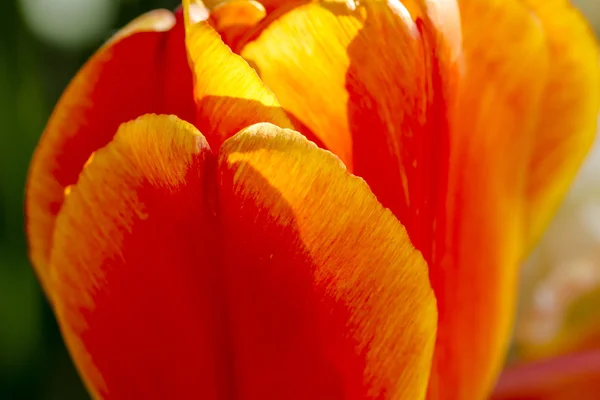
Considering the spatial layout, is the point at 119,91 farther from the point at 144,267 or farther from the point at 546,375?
the point at 546,375

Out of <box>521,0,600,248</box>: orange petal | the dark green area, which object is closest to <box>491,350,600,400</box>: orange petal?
<box>521,0,600,248</box>: orange petal

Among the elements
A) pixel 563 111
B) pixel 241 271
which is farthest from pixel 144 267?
pixel 563 111

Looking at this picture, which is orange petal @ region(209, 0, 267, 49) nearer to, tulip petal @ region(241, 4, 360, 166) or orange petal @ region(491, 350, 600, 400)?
tulip petal @ region(241, 4, 360, 166)

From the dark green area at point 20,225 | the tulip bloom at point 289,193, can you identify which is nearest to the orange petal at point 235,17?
the tulip bloom at point 289,193

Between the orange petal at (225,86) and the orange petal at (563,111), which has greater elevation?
the orange petal at (225,86)

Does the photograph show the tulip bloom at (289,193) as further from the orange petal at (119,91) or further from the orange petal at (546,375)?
the orange petal at (546,375)

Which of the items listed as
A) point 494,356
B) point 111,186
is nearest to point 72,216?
point 111,186
